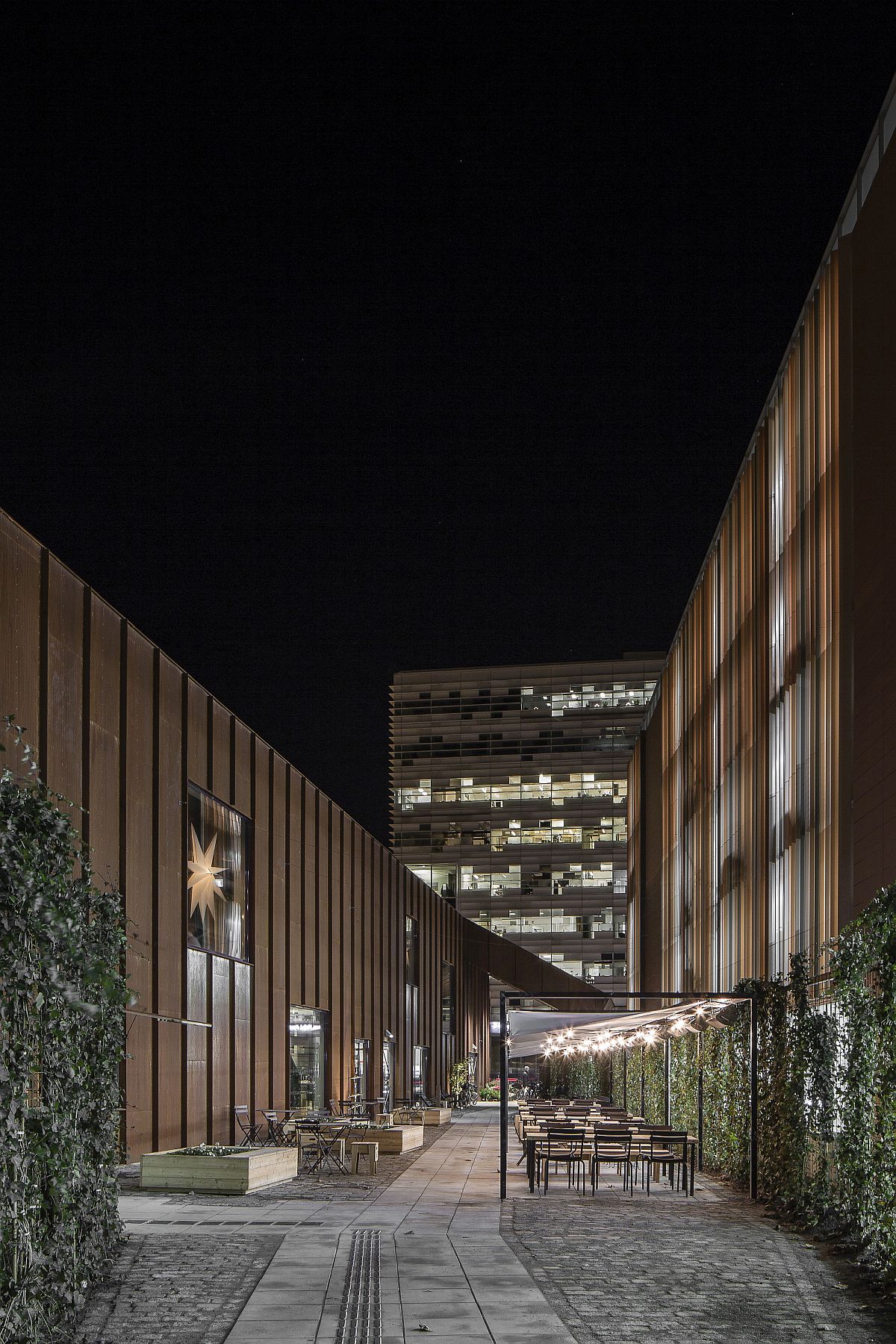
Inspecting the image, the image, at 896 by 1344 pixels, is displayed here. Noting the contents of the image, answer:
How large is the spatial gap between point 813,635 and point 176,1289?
592 inches

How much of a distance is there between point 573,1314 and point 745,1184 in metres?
9.42

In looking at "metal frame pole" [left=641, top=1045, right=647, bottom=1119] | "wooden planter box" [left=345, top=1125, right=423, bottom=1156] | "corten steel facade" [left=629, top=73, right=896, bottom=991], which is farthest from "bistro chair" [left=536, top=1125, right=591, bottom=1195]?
"metal frame pole" [left=641, top=1045, right=647, bottom=1119]

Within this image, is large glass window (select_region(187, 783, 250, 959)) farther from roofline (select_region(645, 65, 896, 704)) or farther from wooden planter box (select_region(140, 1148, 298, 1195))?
roofline (select_region(645, 65, 896, 704))

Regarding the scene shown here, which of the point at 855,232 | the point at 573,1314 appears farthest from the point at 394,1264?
the point at 855,232

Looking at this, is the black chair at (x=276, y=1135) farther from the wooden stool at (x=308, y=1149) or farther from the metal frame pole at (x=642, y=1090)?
the metal frame pole at (x=642, y=1090)

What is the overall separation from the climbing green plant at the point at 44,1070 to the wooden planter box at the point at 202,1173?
706 centimetres

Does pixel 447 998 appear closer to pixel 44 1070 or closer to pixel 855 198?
pixel 855 198

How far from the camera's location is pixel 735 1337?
326 inches

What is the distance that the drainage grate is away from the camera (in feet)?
26.7

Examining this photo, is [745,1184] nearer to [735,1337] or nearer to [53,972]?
[735,1337]

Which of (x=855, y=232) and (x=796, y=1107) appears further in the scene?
(x=855, y=232)

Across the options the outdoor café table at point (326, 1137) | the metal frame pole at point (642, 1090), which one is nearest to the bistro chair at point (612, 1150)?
the outdoor café table at point (326, 1137)

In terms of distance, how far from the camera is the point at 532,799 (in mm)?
147000

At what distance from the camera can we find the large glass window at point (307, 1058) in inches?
1092
